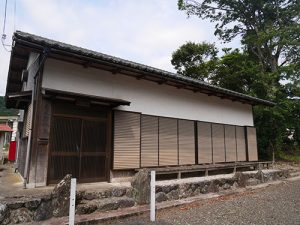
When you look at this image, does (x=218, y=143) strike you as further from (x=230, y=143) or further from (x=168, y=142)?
(x=168, y=142)

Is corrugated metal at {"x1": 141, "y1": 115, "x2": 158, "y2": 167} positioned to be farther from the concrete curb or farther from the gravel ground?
the gravel ground

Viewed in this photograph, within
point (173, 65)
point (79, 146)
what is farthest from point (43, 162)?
point (173, 65)

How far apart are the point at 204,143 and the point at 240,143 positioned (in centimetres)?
326

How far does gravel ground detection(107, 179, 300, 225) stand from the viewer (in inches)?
238

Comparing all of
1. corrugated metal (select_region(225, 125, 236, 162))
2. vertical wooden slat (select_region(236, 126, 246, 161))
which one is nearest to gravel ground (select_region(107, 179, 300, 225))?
corrugated metal (select_region(225, 125, 236, 162))

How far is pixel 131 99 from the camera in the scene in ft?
30.9

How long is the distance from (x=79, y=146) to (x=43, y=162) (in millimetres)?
1145

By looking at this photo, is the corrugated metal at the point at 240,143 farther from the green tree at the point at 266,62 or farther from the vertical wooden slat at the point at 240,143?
the green tree at the point at 266,62

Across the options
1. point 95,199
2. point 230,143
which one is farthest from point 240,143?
point 95,199

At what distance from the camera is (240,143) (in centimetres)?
1395

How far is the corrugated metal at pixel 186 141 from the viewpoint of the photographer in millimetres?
10773

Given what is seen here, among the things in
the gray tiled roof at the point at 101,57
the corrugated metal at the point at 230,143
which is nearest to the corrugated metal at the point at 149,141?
the gray tiled roof at the point at 101,57

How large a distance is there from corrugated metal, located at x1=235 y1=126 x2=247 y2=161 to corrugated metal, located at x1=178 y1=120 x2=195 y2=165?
374 centimetres

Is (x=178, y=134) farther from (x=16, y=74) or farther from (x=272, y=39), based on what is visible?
(x=272, y=39)
